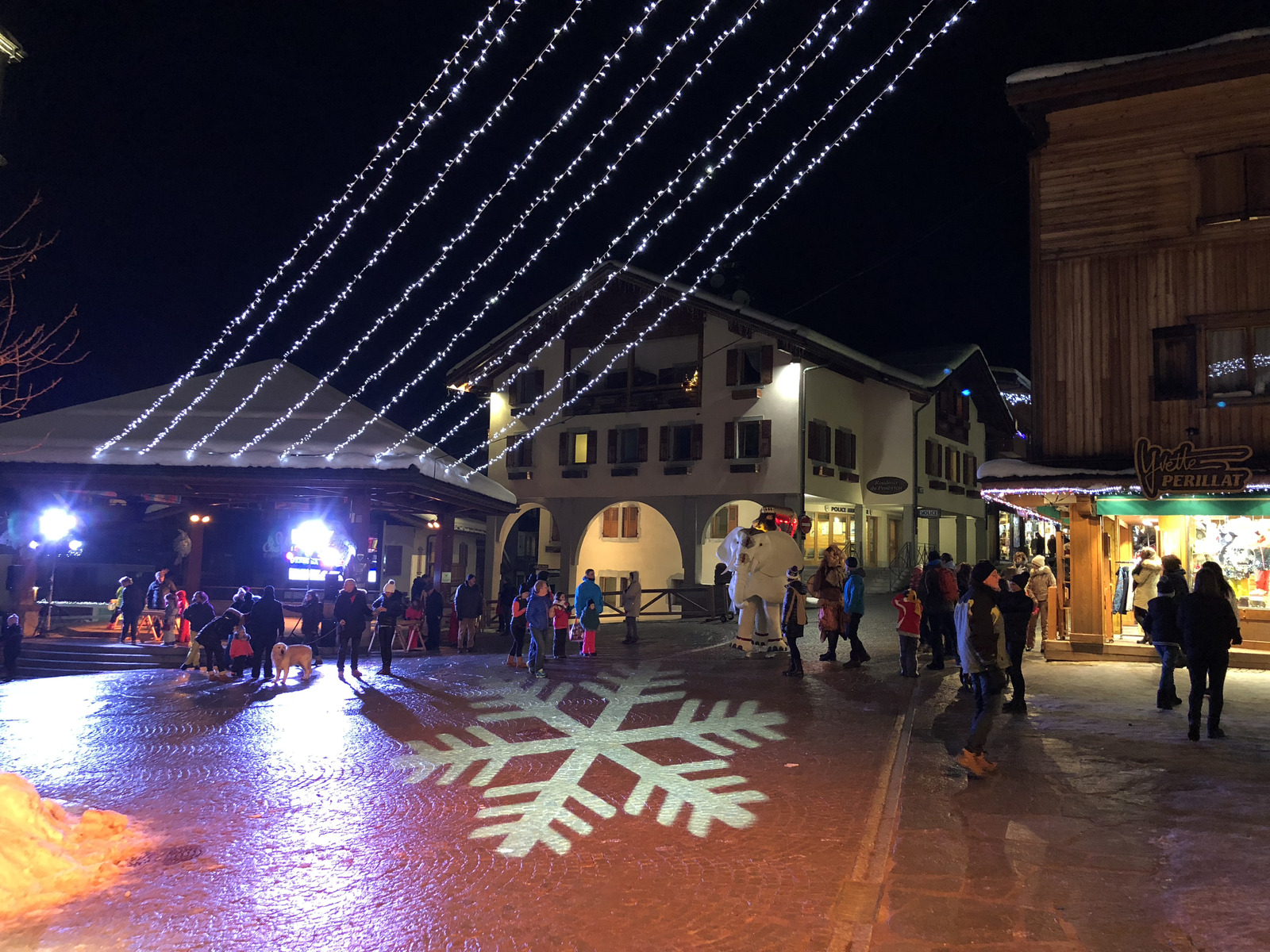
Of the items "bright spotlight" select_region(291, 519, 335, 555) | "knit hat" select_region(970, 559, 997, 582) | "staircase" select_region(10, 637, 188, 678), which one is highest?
"bright spotlight" select_region(291, 519, 335, 555)

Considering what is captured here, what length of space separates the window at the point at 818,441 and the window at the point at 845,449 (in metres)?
0.75

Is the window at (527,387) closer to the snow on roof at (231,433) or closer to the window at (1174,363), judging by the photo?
the snow on roof at (231,433)

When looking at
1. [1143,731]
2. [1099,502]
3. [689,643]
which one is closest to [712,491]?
[689,643]

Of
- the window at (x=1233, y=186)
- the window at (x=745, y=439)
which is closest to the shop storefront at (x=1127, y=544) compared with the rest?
the window at (x=1233, y=186)

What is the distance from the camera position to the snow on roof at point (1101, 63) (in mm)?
13078

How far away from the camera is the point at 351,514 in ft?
63.1

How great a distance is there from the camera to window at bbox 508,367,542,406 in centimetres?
3234

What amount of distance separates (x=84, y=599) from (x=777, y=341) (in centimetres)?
2170

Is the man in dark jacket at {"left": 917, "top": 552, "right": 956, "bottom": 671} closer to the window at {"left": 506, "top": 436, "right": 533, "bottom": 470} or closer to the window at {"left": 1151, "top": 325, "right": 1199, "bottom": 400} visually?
the window at {"left": 1151, "top": 325, "right": 1199, "bottom": 400}

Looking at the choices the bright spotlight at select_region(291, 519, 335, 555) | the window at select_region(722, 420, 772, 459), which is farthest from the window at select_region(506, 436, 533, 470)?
the bright spotlight at select_region(291, 519, 335, 555)

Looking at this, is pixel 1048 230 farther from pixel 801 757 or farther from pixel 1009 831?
pixel 1009 831

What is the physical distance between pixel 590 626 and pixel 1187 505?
989cm

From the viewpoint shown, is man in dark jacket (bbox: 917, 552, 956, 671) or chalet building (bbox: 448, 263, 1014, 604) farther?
chalet building (bbox: 448, 263, 1014, 604)

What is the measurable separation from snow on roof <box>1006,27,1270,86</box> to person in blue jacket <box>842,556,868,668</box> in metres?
8.48
